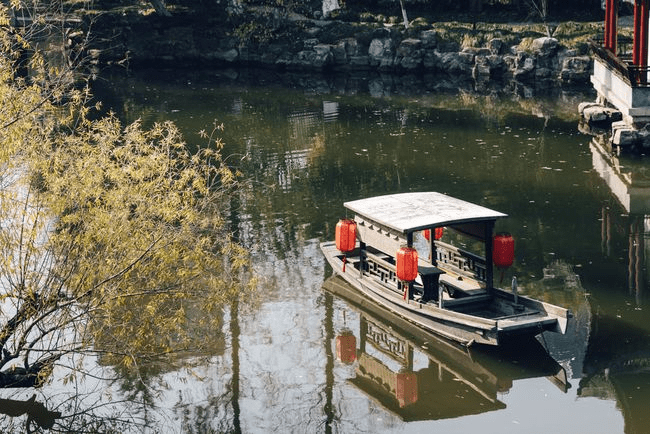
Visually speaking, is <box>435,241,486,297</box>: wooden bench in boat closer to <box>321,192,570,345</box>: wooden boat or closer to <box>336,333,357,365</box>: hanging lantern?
<box>321,192,570,345</box>: wooden boat

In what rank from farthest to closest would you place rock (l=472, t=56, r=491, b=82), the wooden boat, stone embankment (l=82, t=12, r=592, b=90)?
rock (l=472, t=56, r=491, b=82)
stone embankment (l=82, t=12, r=592, b=90)
the wooden boat

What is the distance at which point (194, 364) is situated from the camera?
19891mm

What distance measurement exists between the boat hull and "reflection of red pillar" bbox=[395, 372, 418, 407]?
53.4 inches

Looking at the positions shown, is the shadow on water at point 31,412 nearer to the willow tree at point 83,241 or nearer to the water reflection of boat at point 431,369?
the willow tree at point 83,241

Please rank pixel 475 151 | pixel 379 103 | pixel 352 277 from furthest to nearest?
pixel 379 103 → pixel 475 151 → pixel 352 277

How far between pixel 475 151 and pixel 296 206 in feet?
30.3

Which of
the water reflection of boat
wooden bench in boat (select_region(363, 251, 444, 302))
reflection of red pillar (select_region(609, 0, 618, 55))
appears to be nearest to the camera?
the water reflection of boat

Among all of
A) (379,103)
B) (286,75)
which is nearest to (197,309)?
(379,103)

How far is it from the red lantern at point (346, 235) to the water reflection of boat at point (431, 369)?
7.45ft

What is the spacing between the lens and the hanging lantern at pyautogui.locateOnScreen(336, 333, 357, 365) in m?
20.6

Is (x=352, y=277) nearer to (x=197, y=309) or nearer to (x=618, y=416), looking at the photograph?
(x=197, y=309)

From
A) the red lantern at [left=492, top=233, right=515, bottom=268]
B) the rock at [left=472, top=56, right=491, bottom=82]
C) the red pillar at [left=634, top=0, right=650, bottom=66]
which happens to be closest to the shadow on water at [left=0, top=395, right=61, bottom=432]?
the red lantern at [left=492, top=233, right=515, bottom=268]

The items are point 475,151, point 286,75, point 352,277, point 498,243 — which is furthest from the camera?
point 286,75

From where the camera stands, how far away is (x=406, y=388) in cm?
1920
